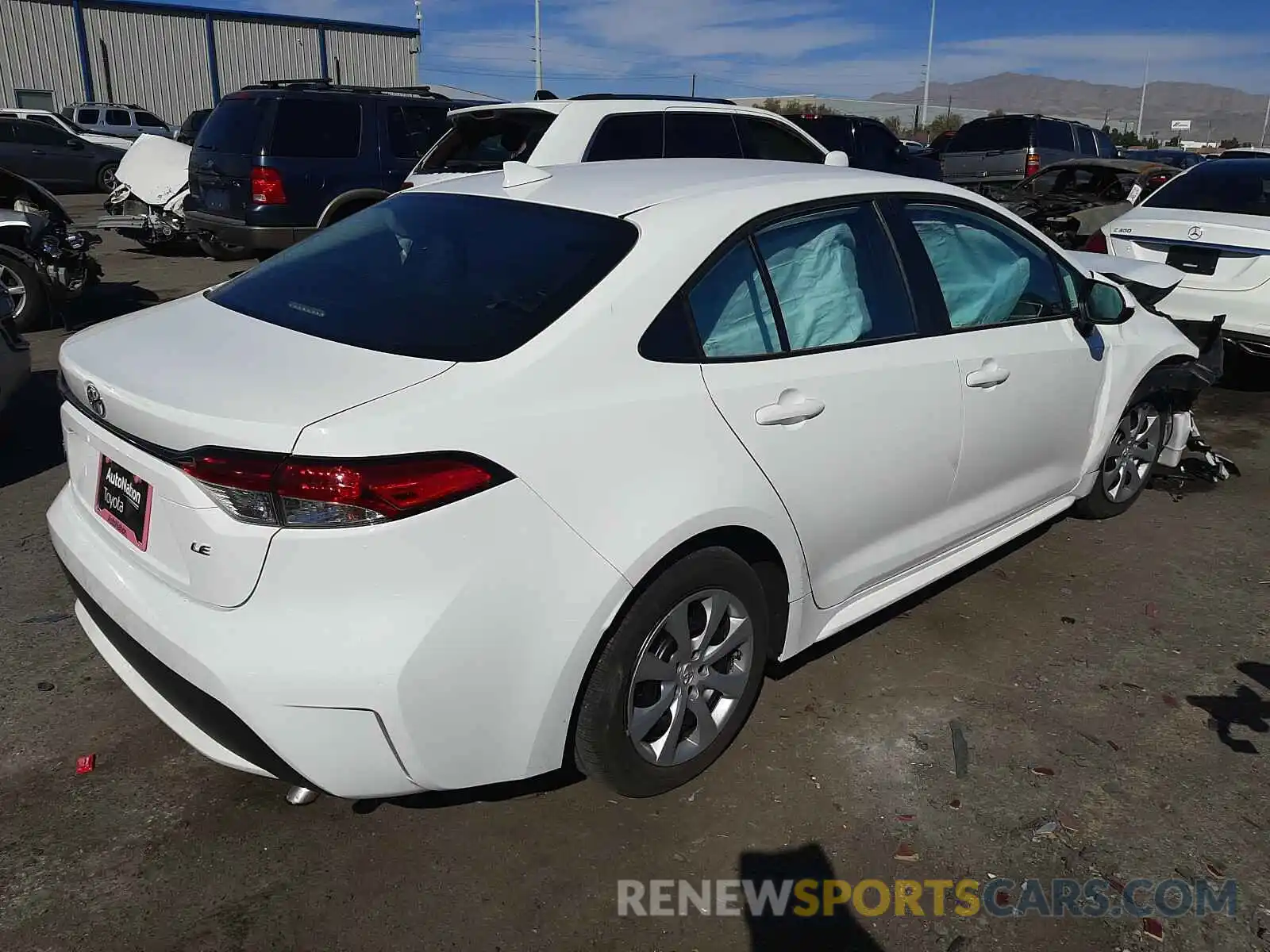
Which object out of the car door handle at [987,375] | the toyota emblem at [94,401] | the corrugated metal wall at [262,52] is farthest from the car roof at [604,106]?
the corrugated metal wall at [262,52]

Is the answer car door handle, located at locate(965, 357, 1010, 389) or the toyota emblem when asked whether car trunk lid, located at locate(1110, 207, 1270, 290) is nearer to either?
car door handle, located at locate(965, 357, 1010, 389)

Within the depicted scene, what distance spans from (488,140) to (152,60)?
33.1 meters

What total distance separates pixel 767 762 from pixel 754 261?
1.49m

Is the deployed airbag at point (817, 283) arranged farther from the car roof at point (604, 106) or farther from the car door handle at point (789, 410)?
the car roof at point (604, 106)

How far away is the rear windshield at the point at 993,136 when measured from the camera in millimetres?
15594

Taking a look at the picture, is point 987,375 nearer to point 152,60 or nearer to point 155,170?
point 155,170

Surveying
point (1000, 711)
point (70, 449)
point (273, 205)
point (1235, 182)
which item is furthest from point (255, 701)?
point (273, 205)

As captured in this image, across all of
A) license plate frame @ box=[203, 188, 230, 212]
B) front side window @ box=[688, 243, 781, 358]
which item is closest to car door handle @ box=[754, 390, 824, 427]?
front side window @ box=[688, 243, 781, 358]

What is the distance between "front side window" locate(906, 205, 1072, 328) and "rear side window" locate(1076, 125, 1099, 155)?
14.4 metres

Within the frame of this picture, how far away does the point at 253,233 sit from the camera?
31.4 ft

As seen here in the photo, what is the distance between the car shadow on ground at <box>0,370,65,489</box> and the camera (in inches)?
201

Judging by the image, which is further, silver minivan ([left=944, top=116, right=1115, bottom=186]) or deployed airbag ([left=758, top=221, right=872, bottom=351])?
silver minivan ([left=944, top=116, right=1115, bottom=186])

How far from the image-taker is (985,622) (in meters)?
3.77

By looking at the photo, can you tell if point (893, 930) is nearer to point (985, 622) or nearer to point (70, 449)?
point (985, 622)
